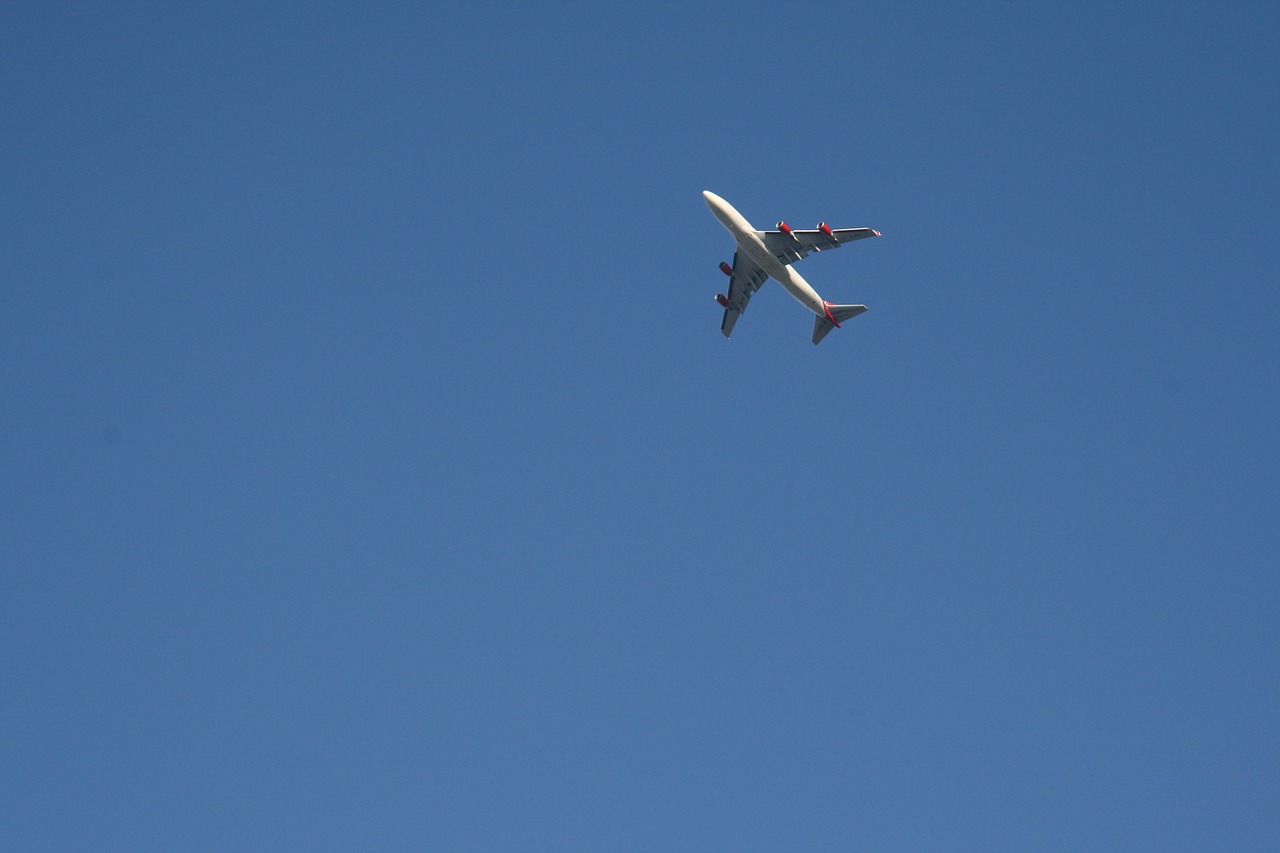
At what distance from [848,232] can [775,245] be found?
22.3 feet

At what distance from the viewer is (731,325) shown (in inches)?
5256

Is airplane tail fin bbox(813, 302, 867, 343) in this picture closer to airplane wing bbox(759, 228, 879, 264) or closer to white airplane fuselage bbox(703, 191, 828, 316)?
white airplane fuselage bbox(703, 191, 828, 316)

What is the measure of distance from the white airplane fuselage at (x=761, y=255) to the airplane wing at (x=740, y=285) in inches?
107

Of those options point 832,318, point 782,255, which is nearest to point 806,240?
point 782,255

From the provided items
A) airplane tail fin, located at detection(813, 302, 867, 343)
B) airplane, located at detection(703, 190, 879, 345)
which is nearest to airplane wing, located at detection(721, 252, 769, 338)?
airplane, located at detection(703, 190, 879, 345)

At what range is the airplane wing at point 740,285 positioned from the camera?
417 feet

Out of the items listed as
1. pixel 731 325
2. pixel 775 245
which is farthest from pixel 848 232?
pixel 731 325

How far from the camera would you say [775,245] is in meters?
121

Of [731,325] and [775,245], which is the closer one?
[775,245]

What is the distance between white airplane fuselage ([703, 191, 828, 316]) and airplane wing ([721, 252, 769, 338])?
107 inches

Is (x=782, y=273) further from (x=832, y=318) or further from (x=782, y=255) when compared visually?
(x=832, y=318)

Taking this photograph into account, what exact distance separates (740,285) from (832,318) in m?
9.87

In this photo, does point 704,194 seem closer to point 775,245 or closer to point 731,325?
point 775,245

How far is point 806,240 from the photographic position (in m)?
120
